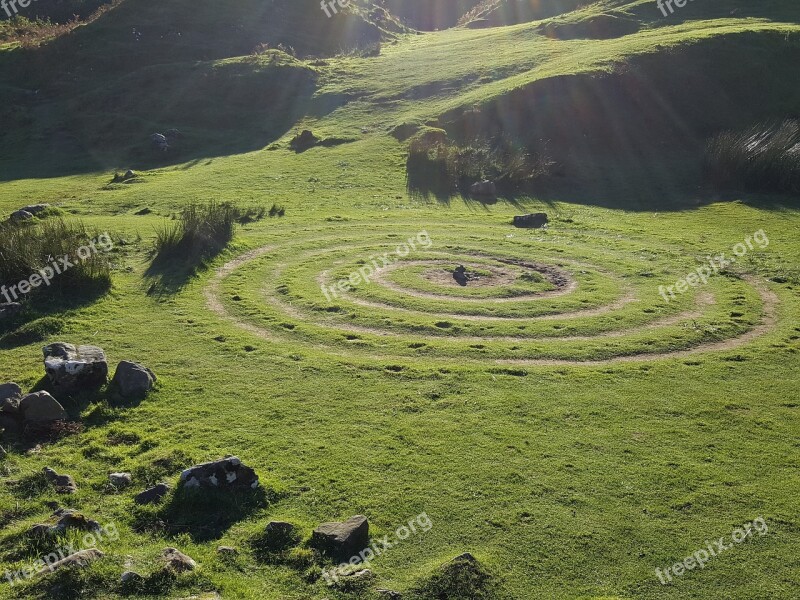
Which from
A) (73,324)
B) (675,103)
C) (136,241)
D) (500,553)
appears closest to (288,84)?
(675,103)

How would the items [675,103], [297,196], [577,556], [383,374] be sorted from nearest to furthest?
[577,556] → [383,374] → [297,196] → [675,103]

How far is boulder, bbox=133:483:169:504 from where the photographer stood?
10.6m

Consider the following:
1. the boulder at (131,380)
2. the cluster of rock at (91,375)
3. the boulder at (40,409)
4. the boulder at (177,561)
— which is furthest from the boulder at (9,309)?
the boulder at (177,561)

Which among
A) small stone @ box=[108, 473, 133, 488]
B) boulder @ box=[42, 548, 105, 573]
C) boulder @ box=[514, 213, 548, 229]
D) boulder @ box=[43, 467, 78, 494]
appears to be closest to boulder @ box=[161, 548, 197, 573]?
boulder @ box=[42, 548, 105, 573]

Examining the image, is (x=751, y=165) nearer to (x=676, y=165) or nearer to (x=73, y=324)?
(x=676, y=165)

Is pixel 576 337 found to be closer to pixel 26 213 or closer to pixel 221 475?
pixel 221 475

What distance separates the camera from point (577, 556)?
9656 millimetres

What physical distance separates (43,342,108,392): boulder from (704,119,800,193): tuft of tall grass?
33.8m

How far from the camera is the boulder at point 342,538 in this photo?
955 centimetres

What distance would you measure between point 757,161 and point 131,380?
34.3 m

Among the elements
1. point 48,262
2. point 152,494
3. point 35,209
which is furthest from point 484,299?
point 35,209

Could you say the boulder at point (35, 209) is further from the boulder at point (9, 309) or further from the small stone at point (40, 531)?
the small stone at point (40, 531)

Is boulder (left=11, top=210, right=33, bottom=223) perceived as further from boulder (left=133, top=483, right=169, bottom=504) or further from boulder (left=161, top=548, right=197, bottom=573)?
boulder (left=161, top=548, right=197, bottom=573)

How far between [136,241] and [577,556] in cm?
2074
